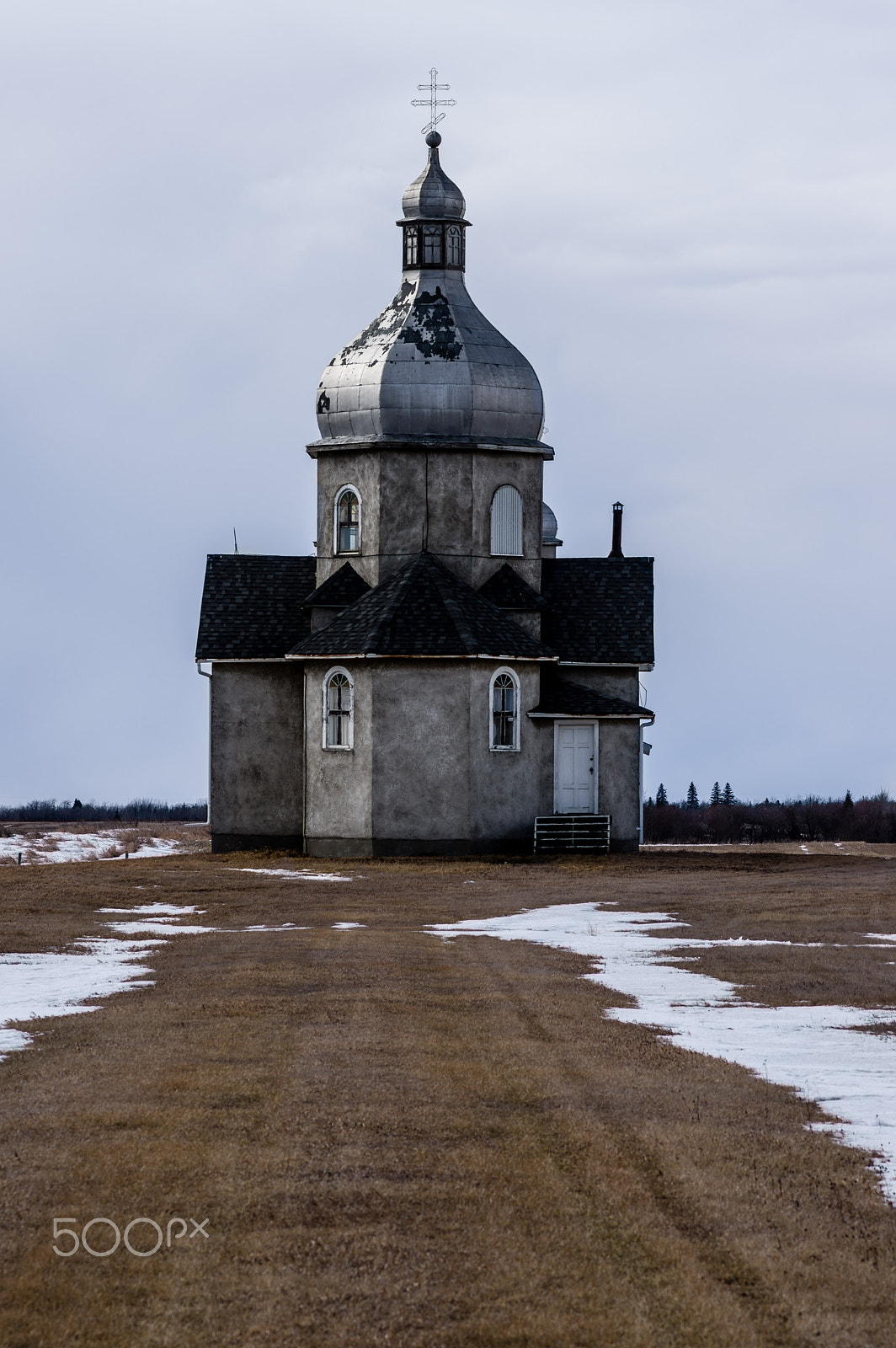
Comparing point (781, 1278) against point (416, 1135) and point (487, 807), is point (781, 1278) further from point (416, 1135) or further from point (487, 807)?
point (487, 807)

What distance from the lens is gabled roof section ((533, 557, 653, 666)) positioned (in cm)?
4066

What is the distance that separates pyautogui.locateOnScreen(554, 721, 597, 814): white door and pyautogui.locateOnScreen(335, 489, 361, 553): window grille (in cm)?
667

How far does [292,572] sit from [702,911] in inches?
804

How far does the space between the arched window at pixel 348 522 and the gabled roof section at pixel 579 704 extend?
18.4 feet

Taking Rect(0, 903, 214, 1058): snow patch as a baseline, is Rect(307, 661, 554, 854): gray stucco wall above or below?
above

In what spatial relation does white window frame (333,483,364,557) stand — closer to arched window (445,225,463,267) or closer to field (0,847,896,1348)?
arched window (445,225,463,267)

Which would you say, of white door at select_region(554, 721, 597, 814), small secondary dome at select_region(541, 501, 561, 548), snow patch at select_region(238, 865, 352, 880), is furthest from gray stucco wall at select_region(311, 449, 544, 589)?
small secondary dome at select_region(541, 501, 561, 548)

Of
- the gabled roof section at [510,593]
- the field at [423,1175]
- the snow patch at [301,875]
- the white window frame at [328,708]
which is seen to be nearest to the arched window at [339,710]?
the white window frame at [328,708]

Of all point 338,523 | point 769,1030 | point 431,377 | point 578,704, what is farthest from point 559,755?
point 769,1030

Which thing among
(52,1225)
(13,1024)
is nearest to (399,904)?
(13,1024)

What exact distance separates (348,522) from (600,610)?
650 cm

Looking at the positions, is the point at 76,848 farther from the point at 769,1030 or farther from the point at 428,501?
the point at 769,1030

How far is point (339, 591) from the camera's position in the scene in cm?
3981

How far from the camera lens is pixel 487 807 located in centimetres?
3700
